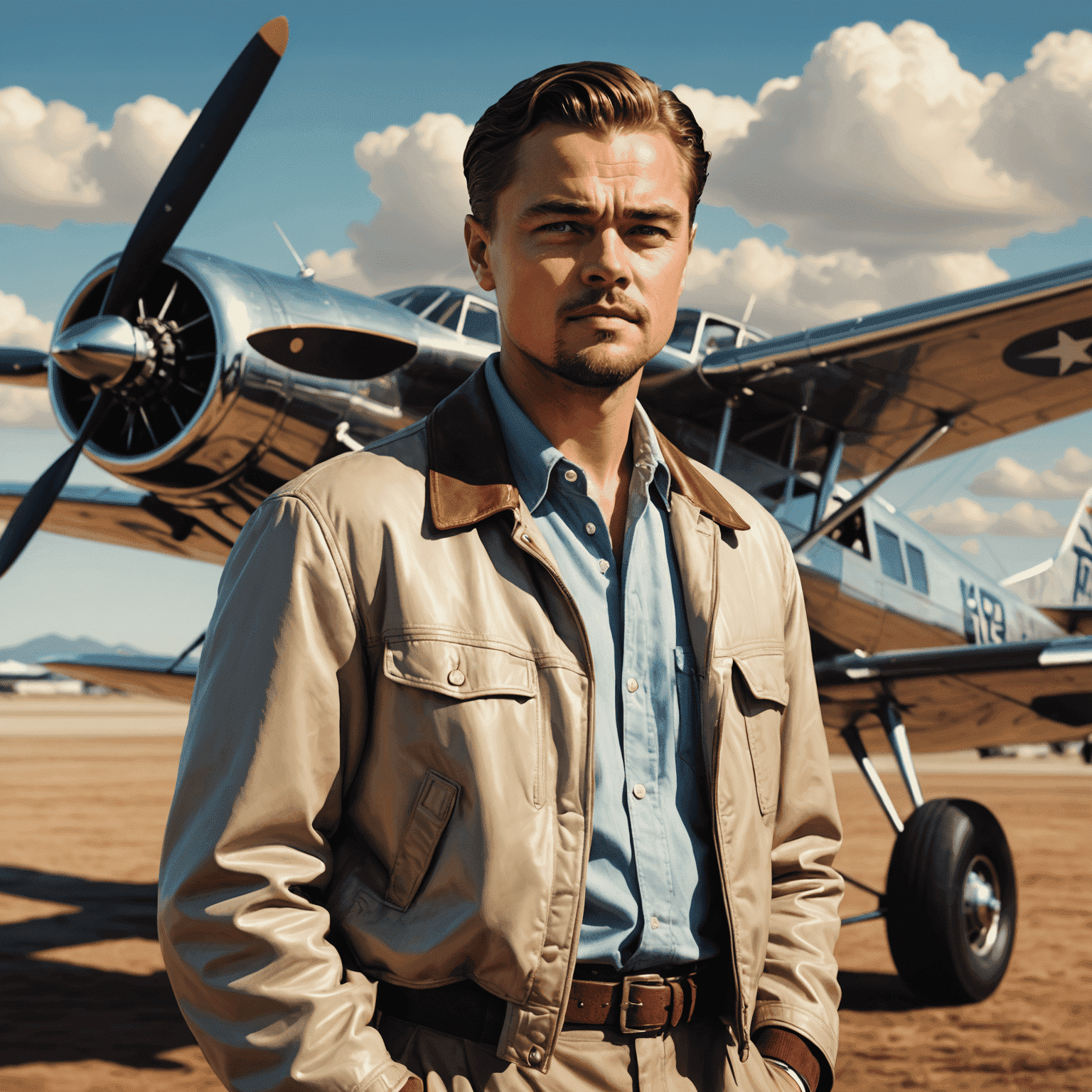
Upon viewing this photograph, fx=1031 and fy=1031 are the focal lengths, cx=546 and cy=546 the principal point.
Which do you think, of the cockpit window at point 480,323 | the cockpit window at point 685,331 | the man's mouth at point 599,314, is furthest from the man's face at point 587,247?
the cockpit window at point 685,331

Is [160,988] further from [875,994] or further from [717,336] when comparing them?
[717,336]

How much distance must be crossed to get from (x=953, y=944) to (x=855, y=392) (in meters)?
3.41

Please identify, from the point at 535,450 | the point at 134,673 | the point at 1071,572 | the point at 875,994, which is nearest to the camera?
the point at 535,450

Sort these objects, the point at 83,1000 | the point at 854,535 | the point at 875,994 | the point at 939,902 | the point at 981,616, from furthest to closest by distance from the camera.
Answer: the point at 981,616
the point at 854,535
the point at 875,994
the point at 939,902
the point at 83,1000

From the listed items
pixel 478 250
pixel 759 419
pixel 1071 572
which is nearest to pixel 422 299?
pixel 759 419

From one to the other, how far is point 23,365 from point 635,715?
23.4 ft

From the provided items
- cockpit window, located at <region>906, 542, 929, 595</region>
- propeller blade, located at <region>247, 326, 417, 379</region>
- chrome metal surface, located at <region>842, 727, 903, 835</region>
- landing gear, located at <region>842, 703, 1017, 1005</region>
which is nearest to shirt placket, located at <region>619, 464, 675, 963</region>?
propeller blade, located at <region>247, 326, 417, 379</region>

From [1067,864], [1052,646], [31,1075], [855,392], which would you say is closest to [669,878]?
[31,1075]

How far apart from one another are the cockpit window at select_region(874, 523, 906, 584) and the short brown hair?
6590 mm

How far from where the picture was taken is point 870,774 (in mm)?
6645

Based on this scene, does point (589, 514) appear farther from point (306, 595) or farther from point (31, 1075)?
point (31, 1075)

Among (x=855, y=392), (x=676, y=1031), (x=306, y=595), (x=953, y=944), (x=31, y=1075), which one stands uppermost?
(x=855, y=392)

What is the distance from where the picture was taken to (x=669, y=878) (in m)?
1.38

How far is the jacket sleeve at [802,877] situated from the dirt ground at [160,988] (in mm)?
3330
